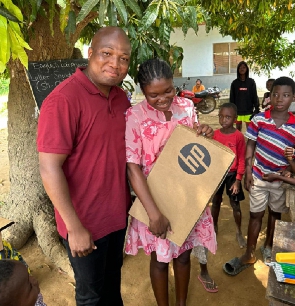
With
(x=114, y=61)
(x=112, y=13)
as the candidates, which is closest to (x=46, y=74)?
(x=112, y=13)

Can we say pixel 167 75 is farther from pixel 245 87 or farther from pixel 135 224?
pixel 245 87

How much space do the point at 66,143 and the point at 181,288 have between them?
50.1 inches

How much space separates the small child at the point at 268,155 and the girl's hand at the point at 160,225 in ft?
3.22

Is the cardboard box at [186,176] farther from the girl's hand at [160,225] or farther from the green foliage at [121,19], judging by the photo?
the green foliage at [121,19]

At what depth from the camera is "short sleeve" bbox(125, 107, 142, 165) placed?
1.56 metres

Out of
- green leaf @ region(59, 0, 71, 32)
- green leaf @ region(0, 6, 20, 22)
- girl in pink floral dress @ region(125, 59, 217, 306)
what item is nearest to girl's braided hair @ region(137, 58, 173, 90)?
girl in pink floral dress @ region(125, 59, 217, 306)

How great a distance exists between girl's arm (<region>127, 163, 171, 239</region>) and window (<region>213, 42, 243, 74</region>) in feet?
41.3

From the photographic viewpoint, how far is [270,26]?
5367 mm

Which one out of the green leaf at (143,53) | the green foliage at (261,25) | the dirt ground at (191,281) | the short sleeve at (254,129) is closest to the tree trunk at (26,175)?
the dirt ground at (191,281)

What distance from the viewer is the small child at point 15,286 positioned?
95 cm

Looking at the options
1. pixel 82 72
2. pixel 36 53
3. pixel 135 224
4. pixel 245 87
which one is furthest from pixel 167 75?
pixel 245 87

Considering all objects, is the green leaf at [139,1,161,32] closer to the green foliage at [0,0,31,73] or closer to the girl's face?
the girl's face

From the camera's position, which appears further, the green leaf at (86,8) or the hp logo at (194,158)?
the hp logo at (194,158)

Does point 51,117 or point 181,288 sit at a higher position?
point 51,117
